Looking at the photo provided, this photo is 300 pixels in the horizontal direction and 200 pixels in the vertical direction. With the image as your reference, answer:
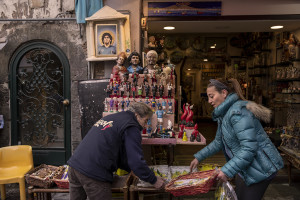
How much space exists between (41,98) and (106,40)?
1.85 m

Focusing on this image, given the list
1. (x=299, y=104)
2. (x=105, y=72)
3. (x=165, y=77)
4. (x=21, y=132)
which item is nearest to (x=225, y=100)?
(x=165, y=77)

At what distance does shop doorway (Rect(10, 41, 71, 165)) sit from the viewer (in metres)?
5.72

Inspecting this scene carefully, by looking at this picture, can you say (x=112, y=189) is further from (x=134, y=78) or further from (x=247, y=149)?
(x=134, y=78)

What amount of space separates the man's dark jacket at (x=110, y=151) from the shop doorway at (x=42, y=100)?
10.9 feet

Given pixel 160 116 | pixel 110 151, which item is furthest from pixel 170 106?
pixel 110 151

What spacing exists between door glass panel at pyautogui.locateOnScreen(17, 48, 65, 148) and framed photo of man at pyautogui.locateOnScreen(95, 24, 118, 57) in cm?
96

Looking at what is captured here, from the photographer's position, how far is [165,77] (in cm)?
453

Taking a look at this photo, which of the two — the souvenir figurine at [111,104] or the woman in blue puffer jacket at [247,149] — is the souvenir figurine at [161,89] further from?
the woman in blue puffer jacket at [247,149]

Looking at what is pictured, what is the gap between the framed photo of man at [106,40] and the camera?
539 centimetres

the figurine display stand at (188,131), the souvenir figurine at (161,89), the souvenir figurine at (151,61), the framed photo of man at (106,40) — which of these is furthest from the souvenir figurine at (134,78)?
the framed photo of man at (106,40)

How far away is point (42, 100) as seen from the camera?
19.0ft

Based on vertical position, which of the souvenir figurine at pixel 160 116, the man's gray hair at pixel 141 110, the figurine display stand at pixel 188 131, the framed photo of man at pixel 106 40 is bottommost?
the figurine display stand at pixel 188 131

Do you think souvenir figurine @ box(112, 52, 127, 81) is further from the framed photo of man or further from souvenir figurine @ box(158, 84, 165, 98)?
souvenir figurine @ box(158, 84, 165, 98)

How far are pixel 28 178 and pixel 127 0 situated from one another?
Result: 375 cm
